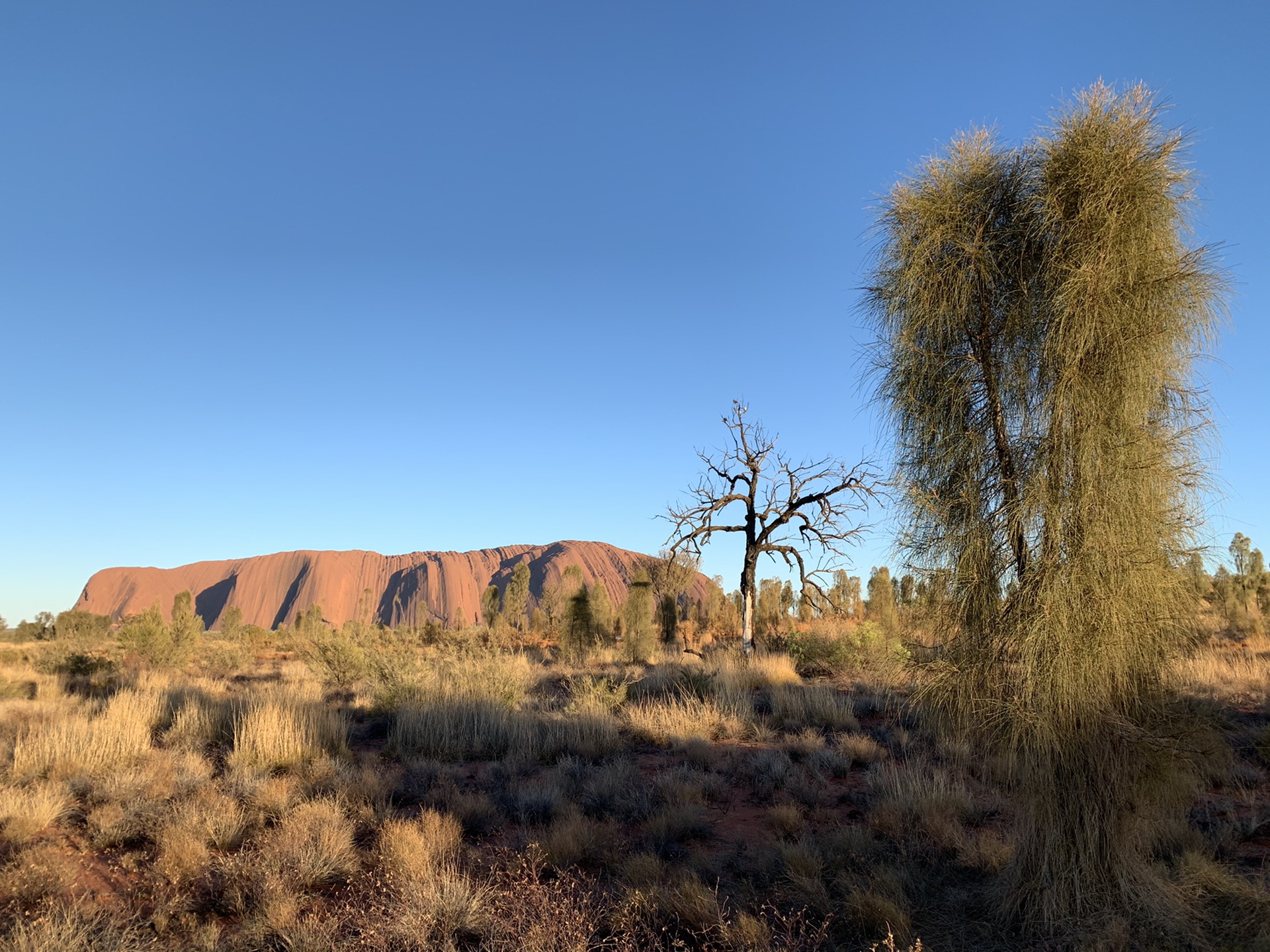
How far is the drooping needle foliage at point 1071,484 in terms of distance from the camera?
14.4 ft

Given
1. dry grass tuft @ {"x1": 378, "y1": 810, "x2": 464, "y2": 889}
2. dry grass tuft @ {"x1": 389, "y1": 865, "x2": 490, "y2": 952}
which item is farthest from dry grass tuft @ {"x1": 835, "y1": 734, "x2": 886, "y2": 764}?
dry grass tuft @ {"x1": 389, "y1": 865, "x2": 490, "y2": 952}

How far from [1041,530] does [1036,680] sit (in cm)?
97

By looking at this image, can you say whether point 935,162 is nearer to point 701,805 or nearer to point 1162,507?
point 1162,507

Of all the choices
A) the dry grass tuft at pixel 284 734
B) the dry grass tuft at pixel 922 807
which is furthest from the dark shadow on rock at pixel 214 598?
the dry grass tuft at pixel 922 807

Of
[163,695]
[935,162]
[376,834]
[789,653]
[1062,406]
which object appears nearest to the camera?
[1062,406]

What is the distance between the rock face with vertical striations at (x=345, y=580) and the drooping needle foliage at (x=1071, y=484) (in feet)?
385

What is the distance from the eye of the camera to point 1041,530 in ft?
14.9

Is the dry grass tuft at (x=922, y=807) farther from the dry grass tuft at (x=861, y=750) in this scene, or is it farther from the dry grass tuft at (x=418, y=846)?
the dry grass tuft at (x=418, y=846)

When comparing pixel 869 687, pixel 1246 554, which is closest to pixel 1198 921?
pixel 869 687

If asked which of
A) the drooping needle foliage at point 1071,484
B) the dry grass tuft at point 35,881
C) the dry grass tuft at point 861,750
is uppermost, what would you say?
the drooping needle foliage at point 1071,484

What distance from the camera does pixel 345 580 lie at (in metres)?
134

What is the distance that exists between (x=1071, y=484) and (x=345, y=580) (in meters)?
144

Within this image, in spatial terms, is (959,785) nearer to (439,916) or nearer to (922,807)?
(922,807)

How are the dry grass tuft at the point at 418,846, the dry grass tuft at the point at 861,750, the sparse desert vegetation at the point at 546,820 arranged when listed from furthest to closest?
1. the dry grass tuft at the point at 861,750
2. the dry grass tuft at the point at 418,846
3. the sparse desert vegetation at the point at 546,820
